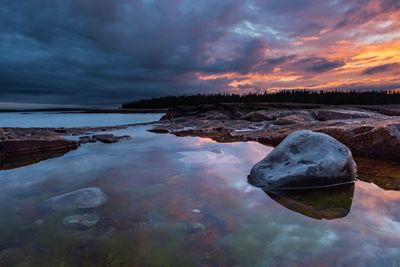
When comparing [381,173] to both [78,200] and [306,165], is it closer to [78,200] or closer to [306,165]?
[306,165]

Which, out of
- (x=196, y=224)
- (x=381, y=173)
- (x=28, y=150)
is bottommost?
(x=381, y=173)

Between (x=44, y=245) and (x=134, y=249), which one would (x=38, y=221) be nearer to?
(x=44, y=245)

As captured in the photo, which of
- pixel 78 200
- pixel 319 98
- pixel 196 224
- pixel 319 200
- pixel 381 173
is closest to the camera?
pixel 196 224

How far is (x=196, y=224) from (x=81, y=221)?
1.44m

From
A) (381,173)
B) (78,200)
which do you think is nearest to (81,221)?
(78,200)

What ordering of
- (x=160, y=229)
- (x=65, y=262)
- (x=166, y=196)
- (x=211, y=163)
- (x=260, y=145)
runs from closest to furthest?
1. (x=65, y=262)
2. (x=160, y=229)
3. (x=166, y=196)
4. (x=211, y=163)
5. (x=260, y=145)

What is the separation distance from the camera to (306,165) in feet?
17.2

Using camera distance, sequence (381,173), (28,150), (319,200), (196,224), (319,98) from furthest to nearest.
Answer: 1. (319,98)
2. (28,150)
3. (381,173)
4. (319,200)
5. (196,224)

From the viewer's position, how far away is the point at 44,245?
3.02 metres

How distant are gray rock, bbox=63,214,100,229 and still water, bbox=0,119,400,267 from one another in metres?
0.08

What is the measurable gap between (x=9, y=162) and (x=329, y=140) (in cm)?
766

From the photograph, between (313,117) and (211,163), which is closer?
(211,163)

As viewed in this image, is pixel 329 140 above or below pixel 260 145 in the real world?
above

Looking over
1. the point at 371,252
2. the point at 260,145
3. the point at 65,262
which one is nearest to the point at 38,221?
the point at 65,262
